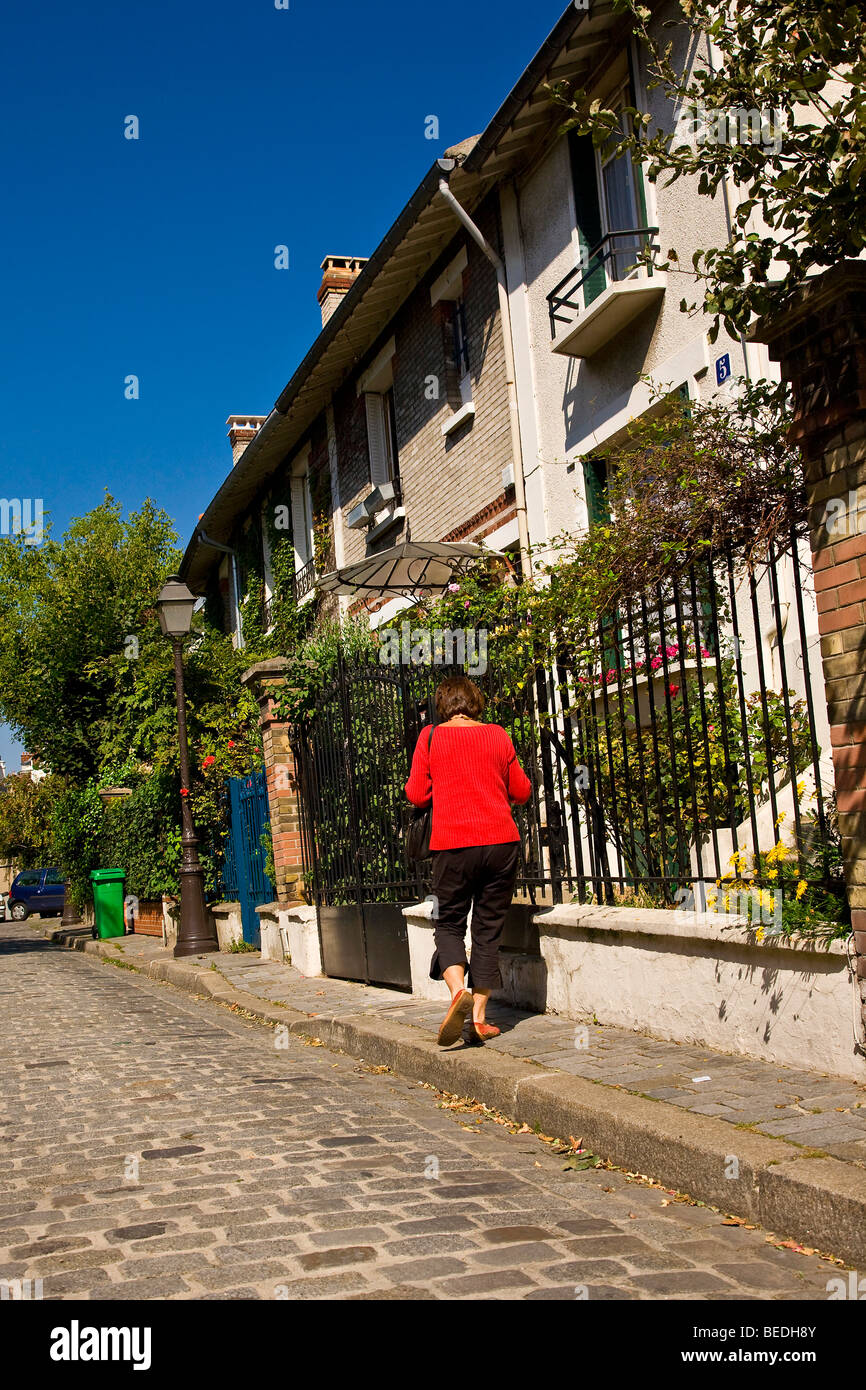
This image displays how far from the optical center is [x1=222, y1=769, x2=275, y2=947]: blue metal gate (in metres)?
12.7

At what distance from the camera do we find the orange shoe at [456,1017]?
5.76 m

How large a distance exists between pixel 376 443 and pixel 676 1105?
12.9m

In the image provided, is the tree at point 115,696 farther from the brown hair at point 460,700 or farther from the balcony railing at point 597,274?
the brown hair at point 460,700

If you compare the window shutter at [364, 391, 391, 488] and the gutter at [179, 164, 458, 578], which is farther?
the window shutter at [364, 391, 391, 488]

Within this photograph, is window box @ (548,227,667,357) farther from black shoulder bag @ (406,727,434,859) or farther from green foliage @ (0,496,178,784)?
green foliage @ (0,496,178,784)

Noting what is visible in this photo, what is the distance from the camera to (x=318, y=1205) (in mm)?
3865

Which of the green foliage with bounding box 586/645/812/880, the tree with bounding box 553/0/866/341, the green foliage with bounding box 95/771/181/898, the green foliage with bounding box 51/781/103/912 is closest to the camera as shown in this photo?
the tree with bounding box 553/0/866/341

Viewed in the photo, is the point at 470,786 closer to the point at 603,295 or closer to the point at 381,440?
the point at 603,295

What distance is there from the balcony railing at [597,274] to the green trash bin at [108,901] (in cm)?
1349

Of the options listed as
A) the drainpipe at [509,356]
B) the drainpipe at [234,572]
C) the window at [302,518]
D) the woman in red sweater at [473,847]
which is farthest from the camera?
the drainpipe at [234,572]

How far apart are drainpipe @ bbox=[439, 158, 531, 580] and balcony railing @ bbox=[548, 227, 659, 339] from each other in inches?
31.6

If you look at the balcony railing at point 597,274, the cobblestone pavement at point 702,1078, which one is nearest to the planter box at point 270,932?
the cobblestone pavement at point 702,1078

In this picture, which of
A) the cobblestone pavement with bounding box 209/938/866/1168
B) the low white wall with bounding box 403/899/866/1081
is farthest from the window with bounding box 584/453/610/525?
the cobblestone pavement with bounding box 209/938/866/1168

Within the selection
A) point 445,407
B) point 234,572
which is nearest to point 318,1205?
point 445,407
